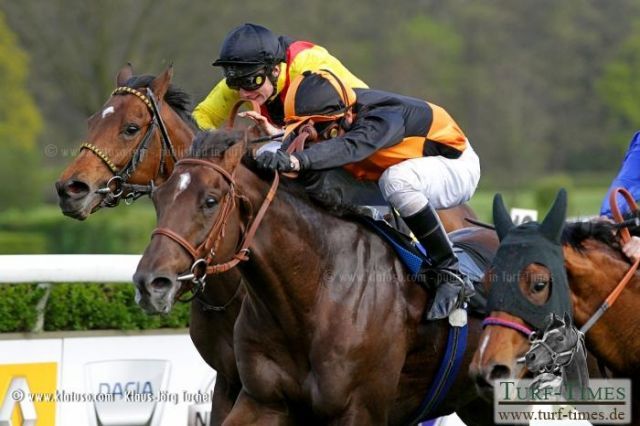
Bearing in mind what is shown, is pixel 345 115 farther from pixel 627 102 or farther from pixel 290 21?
pixel 627 102

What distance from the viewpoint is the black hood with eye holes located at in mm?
3695

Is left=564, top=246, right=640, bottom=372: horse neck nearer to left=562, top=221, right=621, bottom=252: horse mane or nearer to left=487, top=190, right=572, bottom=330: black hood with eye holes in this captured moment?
left=562, top=221, right=621, bottom=252: horse mane

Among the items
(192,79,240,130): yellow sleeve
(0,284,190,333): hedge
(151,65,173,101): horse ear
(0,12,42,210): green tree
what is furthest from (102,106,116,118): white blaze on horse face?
(0,12,42,210): green tree

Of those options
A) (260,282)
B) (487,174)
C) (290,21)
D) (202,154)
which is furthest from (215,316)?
(487,174)

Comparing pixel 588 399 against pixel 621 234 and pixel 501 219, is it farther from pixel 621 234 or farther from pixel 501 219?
pixel 501 219

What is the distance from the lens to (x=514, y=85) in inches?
1289

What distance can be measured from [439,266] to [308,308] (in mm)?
653

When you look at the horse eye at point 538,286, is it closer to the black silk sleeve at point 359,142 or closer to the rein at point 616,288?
the rein at point 616,288

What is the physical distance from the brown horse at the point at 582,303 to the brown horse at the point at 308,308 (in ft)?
1.78

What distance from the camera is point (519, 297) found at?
3.70m

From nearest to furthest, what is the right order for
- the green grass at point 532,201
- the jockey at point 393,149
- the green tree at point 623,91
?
the jockey at point 393,149 → the green grass at point 532,201 → the green tree at point 623,91

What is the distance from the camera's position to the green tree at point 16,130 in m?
17.9

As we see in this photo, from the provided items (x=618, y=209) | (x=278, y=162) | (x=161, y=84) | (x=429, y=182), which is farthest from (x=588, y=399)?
(x=161, y=84)

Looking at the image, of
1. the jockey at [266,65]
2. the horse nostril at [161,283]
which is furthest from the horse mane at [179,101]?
the horse nostril at [161,283]
